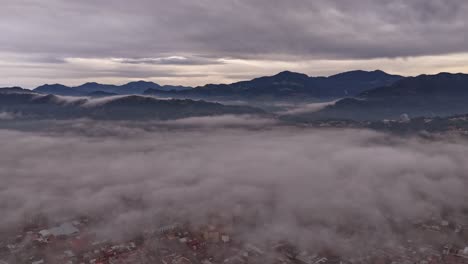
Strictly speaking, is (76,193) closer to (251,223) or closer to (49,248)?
(49,248)

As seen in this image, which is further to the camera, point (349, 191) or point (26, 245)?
point (349, 191)

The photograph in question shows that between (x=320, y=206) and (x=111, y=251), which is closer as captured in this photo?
(x=111, y=251)

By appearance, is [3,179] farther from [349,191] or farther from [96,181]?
[349,191]

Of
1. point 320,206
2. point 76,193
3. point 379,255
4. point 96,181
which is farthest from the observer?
point 96,181

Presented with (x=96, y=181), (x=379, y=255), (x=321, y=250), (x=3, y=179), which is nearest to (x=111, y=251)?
(x=321, y=250)

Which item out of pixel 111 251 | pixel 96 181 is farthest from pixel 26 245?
pixel 96 181

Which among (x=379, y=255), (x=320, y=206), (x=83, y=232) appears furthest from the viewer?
(x=320, y=206)

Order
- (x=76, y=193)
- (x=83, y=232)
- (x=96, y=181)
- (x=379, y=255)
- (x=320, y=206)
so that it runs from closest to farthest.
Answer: (x=379, y=255)
(x=83, y=232)
(x=320, y=206)
(x=76, y=193)
(x=96, y=181)
